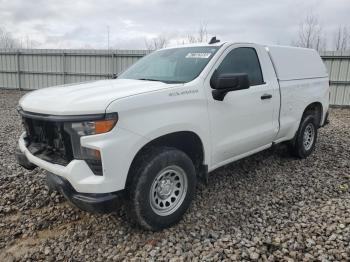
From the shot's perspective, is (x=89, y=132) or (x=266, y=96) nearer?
(x=89, y=132)

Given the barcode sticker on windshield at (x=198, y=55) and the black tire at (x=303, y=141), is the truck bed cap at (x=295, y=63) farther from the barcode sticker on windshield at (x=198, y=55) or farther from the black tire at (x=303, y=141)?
the barcode sticker on windshield at (x=198, y=55)

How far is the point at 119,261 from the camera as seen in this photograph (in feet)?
9.60

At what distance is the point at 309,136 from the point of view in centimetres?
592

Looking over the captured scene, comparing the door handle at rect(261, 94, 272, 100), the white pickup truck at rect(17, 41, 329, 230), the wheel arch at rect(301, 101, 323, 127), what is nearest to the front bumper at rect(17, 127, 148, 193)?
the white pickup truck at rect(17, 41, 329, 230)

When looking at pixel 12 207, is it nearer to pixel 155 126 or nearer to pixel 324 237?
pixel 155 126

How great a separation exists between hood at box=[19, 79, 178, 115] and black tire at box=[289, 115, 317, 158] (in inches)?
122

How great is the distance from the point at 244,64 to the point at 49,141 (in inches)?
103

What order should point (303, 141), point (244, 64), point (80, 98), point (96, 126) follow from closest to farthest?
point (96, 126)
point (80, 98)
point (244, 64)
point (303, 141)

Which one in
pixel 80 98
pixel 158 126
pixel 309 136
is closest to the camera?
pixel 80 98

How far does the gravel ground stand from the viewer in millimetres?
3033

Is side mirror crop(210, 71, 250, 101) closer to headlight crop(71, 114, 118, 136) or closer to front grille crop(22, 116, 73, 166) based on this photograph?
headlight crop(71, 114, 118, 136)

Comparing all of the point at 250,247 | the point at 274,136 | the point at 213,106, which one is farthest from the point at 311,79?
the point at 250,247

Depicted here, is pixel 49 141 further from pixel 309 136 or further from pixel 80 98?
pixel 309 136

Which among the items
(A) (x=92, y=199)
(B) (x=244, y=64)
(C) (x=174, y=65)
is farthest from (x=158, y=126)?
(B) (x=244, y=64)
